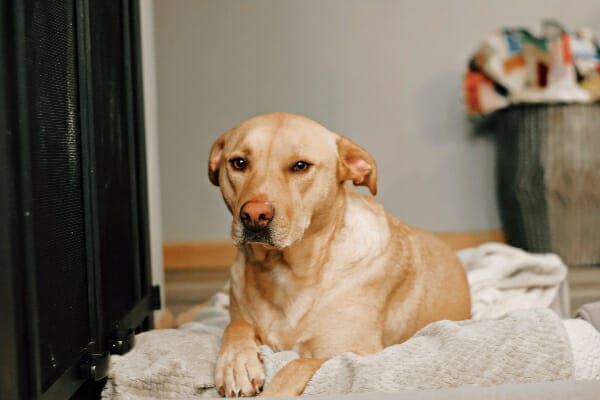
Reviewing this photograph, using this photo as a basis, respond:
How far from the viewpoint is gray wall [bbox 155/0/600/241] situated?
151 inches

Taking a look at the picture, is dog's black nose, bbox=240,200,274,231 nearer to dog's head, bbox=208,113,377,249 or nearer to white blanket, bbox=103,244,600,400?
dog's head, bbox=208,113,377,249

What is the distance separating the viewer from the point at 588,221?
3521mm

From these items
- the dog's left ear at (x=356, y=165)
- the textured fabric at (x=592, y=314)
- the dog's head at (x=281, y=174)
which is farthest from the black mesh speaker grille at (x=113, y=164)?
the textured fabric at (x=592, y=314)

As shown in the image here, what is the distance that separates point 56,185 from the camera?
1.20 metres

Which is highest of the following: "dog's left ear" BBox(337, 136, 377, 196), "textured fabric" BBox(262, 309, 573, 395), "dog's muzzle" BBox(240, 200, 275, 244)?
"dog's left ear" BBox(337, 136, 377, 196)

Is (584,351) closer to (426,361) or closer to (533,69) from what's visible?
(426,361)

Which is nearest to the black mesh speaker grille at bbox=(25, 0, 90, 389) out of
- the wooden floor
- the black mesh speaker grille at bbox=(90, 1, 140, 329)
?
the black mesh speaker grille at bbox=(90, 1, 140, 329)

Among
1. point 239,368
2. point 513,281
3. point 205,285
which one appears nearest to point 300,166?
point 239,368

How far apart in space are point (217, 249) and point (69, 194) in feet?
8.64

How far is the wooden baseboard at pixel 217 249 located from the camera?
3904 mm

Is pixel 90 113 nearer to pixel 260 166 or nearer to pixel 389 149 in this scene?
pixel 260 166

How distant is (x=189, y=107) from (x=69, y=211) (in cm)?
263

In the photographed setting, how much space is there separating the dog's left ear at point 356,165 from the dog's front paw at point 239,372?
469 millimetres

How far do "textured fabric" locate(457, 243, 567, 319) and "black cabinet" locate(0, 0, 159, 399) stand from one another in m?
1.10
